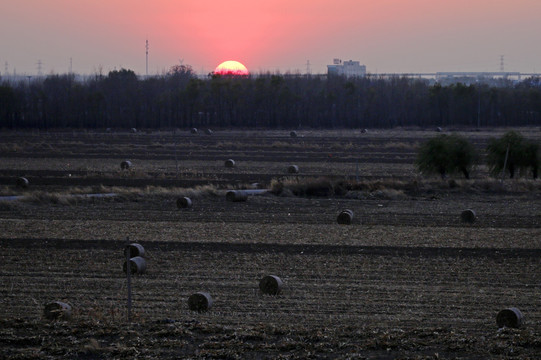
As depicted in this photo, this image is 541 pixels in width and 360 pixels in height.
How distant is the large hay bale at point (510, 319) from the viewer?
38.2ft

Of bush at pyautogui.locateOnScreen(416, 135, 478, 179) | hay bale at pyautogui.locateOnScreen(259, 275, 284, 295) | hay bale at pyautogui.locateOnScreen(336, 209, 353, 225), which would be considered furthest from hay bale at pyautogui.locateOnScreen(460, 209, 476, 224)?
bush at pyautogui.locateOnScreen(416, 135, 478, 179)

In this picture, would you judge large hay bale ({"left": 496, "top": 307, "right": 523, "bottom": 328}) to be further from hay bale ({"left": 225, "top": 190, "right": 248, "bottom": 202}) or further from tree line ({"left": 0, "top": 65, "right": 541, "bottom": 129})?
tree line ({"left": 0, "top": 65, "right": 541, "bottom": 129})

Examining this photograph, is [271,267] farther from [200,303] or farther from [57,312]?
[57,312]

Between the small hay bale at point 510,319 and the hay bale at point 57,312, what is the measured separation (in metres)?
6.62

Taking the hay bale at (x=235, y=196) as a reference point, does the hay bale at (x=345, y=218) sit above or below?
below

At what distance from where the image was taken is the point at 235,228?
23.2 metres

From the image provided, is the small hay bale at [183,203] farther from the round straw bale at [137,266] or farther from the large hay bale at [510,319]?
the large hay bale at [510,319]

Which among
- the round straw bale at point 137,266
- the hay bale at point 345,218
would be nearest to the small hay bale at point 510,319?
the round straw bale at point 137,266

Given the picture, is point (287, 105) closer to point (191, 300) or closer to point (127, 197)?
point (127, 197)

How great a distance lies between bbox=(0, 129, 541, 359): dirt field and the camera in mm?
10273

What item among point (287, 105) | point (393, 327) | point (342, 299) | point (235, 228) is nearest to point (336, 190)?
point (235, 228)

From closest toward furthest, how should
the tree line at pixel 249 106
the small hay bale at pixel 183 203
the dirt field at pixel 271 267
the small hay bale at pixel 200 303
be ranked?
the dirt field at pixel 271 267 → the small hay bale at pixel 200 303 → the small hay bale at pixel 183 203 → the tree line at pixel 249 106

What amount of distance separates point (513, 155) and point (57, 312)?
2956cm

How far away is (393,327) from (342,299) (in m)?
2.32
